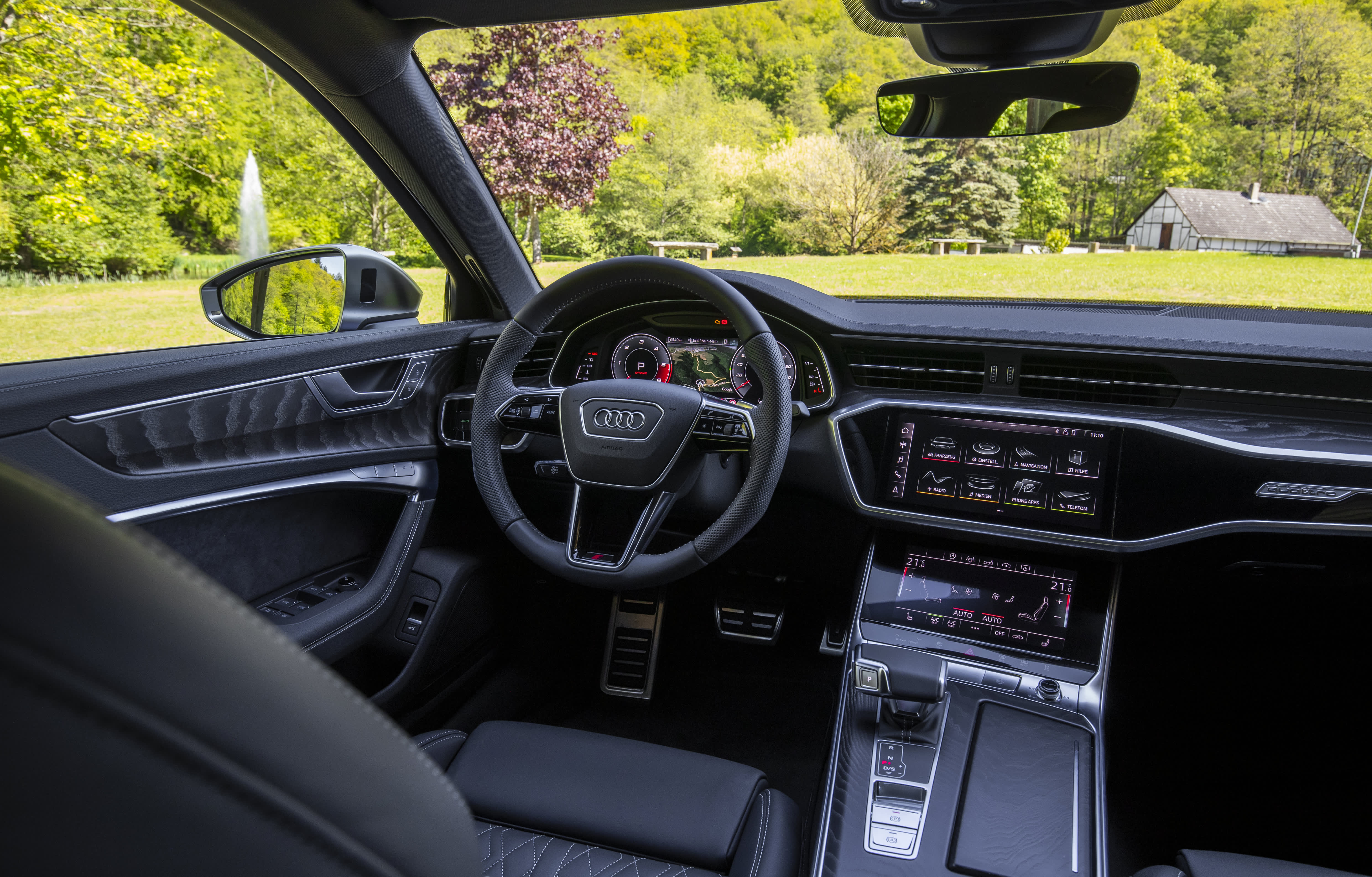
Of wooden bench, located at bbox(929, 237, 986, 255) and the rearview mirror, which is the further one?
wooden bench, located at bbox(929, 237, 986, 255)

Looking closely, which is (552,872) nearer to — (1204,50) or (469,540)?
(469,540)

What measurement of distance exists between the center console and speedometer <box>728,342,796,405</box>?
38cm

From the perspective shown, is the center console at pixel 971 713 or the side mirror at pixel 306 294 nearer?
the center console at pixel 971 713

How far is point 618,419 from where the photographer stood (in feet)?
6.34

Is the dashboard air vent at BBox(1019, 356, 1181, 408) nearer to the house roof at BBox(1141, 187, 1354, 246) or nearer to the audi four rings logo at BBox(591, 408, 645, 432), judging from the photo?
the house roof at BBox(1141, 187, 1354, 246)

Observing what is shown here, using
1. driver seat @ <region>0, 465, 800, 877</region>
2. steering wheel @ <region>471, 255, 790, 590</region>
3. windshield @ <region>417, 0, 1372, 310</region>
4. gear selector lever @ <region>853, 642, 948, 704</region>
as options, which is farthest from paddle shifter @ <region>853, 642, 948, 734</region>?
driver seat @ <region>0, 465, 800, 877</region>

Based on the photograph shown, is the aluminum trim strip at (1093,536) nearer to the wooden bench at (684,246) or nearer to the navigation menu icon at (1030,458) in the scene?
the navigation menu icon at (1030,458)

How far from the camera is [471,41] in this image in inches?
94.8

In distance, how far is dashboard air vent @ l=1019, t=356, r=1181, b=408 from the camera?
2107 millimetres

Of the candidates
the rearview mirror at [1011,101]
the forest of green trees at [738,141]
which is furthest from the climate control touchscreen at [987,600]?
the rearview mirror at [1011,101]

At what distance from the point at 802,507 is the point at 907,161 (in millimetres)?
1072

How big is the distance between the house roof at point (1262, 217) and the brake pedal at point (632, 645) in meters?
1.94

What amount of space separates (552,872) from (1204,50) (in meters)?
2.27

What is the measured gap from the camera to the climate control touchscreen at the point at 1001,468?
2100 millimetres
